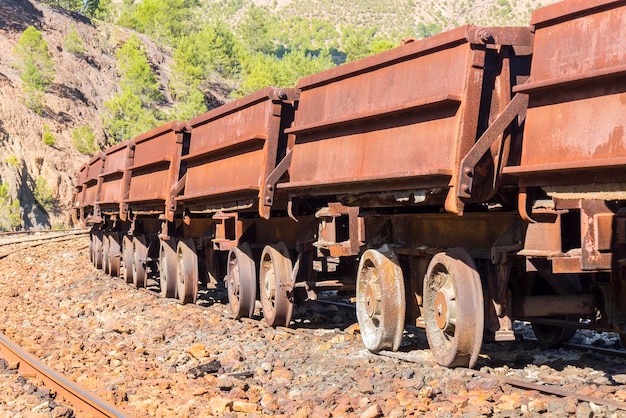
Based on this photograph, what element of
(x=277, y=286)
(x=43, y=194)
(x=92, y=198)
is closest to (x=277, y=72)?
(x=43, y=194)

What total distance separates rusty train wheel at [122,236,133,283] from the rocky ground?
4984 mm

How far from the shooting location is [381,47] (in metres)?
73.2

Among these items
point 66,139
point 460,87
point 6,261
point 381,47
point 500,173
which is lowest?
point 6,261

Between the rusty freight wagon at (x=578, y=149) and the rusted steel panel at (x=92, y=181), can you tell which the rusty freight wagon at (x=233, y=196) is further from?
the rusted steel panel at (x=92, y=181)

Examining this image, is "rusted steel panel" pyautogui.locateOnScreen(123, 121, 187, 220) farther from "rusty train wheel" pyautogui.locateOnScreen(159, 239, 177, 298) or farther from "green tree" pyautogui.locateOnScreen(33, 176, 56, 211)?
"green tree" pyautogui.locateOnScreen(33, 176, 56, 211)

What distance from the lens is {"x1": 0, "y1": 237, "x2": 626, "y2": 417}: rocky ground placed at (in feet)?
20.5

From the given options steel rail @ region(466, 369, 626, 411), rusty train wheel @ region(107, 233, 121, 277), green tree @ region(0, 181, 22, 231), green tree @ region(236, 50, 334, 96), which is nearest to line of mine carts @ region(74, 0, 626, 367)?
steel rail @ region(466, 369, 626, 411)

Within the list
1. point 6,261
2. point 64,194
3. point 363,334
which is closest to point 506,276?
point 363,334

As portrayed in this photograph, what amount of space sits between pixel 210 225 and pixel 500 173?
312 inches

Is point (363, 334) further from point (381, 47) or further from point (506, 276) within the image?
point (381, 47)

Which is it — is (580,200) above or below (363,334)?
above

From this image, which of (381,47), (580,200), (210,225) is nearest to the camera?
A: (580,200)

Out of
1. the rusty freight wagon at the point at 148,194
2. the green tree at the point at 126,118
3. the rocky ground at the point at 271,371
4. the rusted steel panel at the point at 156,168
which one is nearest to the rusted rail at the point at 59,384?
the rocky ground at the point at 271,371

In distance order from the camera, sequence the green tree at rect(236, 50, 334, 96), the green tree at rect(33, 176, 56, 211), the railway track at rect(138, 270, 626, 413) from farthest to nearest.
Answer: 1. the green tree at rect(236, 50, 334, 96)
2. the green tree at rect(33, 176, 56, 211)
3. the railway track at rect(138, 270, 626, 413)
